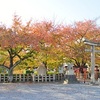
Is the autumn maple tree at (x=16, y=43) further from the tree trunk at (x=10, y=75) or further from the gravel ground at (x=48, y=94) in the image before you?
the gravel ground at (x=48, y=94)

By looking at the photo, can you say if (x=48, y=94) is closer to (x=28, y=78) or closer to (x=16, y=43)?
(x=16, y=43)

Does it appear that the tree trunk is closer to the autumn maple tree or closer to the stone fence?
the autumn maple tree

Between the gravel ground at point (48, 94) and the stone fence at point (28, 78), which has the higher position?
the stone fence at point (28, 78)

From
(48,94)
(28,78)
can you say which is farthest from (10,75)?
(48,94)

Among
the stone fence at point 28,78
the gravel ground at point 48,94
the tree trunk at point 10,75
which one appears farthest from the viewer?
the stone fence at point 28,78

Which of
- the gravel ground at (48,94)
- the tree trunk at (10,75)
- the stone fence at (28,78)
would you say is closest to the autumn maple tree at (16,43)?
the tree trunk at (10,75)

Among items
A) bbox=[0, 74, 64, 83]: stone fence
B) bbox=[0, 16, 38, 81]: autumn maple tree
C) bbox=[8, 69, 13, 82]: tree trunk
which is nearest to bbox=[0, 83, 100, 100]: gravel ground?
bbox=[0, 16, 38, 81]: autumn maple tree

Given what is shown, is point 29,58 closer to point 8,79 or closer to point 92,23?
point 8,79

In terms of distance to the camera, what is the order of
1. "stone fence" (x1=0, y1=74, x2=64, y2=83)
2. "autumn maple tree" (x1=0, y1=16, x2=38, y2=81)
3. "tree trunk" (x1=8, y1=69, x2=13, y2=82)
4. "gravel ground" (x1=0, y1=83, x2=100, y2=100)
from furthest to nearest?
"stone fence" (x1=0, y1=74, x2=64, y2=83) → "tree trunk" (x1=8, y1=69, x2=13, y2=82) → "autumn maple tree" (x1=0, y1=16, x2=38, y2=81) → "gravel ground" (x1=0, y1=83, x2=100, y2=100)

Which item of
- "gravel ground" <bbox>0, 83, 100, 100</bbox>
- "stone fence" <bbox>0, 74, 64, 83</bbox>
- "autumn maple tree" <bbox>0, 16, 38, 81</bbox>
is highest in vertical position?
"autumn maple tree" <bbox>0, 16, 38, 81</bbox>

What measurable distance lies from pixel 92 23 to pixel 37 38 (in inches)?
247

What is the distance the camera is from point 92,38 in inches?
720

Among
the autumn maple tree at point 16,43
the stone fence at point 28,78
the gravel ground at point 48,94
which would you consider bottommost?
the gravel ground at point 48,94

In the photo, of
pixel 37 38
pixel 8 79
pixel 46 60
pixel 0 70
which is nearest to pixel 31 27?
pixel 37 38
